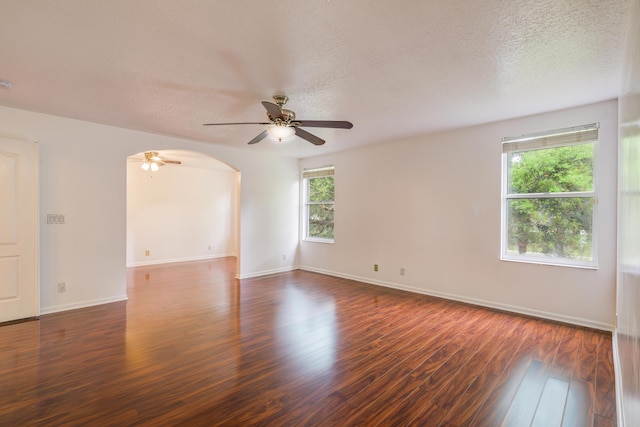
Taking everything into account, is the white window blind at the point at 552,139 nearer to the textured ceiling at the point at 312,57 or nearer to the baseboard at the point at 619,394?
the textured ceiling at the point at 312,57

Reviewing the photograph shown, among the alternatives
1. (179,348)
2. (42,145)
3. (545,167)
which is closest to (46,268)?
(42,145)

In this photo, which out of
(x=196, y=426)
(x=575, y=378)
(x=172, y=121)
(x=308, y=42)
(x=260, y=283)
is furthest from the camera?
(x=260, y=283)

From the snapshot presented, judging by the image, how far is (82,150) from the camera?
4133mm

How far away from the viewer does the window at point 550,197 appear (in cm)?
350

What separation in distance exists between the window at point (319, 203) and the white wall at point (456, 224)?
253 mm

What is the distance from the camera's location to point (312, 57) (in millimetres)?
2389

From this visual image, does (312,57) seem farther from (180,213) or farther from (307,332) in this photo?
(180,213)

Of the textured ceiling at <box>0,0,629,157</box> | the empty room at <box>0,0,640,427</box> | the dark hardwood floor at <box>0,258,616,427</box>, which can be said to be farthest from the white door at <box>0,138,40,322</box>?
the textured ceiling at <box>0,0,629,157</box>

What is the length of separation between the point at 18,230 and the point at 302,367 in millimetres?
3734

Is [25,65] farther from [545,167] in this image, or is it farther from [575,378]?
[545,167]

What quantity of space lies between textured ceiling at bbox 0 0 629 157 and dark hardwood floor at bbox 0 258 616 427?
2.50 m

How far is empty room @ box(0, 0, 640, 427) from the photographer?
196 centimetres

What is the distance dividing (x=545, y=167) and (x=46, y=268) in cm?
636

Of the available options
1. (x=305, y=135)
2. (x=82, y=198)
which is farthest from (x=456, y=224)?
(x=82, y=198)
